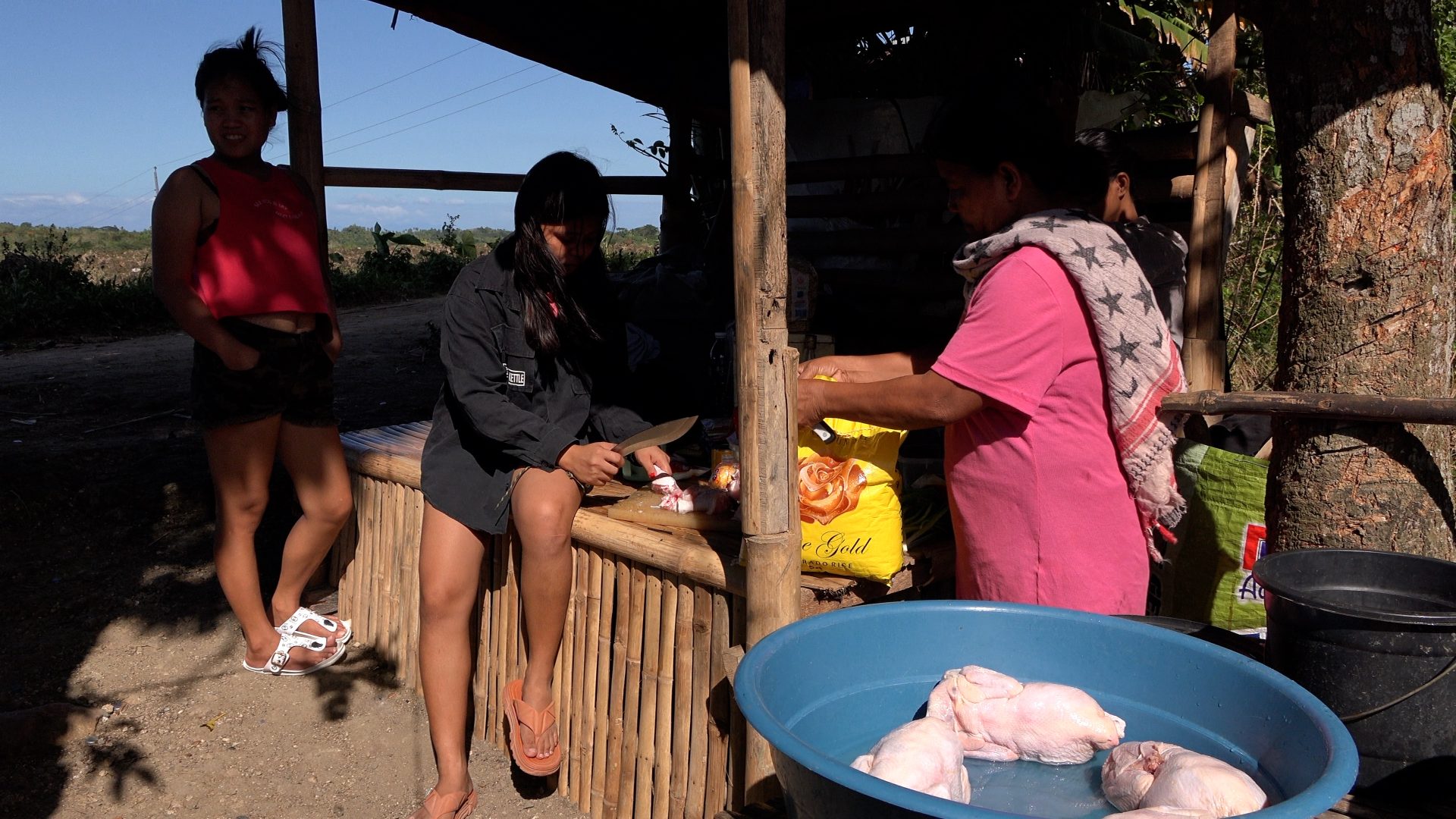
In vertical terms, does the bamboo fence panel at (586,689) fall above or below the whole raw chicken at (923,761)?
below

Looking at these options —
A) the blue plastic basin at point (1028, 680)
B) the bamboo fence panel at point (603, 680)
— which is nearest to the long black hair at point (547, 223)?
the bamboo fence panel at point (603, 680)

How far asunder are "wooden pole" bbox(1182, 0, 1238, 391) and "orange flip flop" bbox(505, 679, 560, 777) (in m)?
2.41

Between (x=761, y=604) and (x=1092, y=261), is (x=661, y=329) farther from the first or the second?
(x=1092, y=261)

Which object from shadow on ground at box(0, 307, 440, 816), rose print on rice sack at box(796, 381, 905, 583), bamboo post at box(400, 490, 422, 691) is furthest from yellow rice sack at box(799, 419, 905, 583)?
shadow on ground at box(0, 307, 440, 816)

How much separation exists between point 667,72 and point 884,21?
1.28m

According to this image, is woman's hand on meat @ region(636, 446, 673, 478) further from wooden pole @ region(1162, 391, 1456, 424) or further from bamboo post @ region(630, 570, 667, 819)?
wooden pole @ region(1162, 391, 1456, 424)

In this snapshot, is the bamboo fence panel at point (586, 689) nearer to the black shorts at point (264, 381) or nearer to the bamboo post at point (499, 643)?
the bamboo post at point (499, 643)

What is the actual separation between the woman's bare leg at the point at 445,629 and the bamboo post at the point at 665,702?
2.07 feet

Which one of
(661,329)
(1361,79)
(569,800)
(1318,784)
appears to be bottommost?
(569,800)

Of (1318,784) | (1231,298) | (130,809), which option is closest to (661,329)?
(130,809)

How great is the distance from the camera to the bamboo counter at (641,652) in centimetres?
291

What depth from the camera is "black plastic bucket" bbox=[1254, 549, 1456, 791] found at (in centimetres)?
186

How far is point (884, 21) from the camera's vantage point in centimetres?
565

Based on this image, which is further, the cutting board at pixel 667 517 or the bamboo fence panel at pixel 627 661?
the cutting board at pixel 667 517
